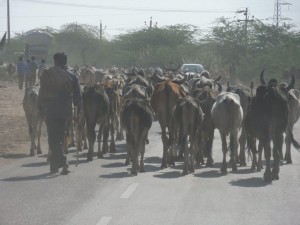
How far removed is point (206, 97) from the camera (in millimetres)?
16844

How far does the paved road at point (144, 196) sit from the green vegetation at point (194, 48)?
A: 149 feet

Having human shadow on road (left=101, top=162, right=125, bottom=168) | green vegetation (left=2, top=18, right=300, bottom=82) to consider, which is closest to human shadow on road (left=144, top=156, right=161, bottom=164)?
human shadow on road (left=101, top=162, right=125, bottom=168)

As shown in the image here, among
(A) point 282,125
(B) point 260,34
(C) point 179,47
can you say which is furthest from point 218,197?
(C) point 179,47

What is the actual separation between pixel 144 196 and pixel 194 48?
252ft

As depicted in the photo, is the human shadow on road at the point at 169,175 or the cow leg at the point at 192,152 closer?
the human shadow on road at the point at 169,175

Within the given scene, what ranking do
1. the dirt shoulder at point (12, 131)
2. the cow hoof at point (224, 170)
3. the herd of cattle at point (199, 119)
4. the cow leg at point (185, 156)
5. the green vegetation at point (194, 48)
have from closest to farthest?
1. the herd of cattle at point (199, 119)
2. the cow leg at point (185, 156)
3. the cow hoof at point (224, 170)
4. the dirt shoulder at point (12, 131)
5. the green vegetation at point (194, 48)

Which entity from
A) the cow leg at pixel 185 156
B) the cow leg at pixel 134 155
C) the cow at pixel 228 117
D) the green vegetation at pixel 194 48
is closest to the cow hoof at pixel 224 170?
the cow at pixel 228 117

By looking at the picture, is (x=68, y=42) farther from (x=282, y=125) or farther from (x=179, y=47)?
(x=282, y=125)

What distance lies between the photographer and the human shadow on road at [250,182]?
13.0m

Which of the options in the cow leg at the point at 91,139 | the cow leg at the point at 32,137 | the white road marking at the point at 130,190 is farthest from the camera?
the cow leg at the point at 32,137

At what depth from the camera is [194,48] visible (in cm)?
8788

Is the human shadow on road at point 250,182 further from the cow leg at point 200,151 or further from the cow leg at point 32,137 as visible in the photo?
the cow leg at point 32,137

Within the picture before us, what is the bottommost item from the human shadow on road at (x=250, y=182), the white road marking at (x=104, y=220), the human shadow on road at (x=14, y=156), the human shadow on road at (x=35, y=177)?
the human shadow on road at (x=14, y=156)

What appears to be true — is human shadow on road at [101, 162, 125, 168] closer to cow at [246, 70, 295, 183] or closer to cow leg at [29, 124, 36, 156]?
cow leg at [29, 124, 36, 156]
